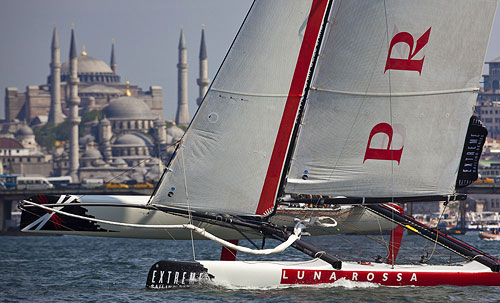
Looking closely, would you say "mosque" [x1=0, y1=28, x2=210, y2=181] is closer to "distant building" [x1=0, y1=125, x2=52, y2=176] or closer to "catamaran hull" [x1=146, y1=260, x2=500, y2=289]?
"distant building" [x1=0, y1=125, x2=52, y2=176]

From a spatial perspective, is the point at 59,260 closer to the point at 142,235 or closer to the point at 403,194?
the point at 142,235

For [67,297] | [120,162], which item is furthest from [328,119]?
[120,162]

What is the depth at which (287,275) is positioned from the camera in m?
18.1

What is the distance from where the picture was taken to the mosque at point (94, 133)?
483ft

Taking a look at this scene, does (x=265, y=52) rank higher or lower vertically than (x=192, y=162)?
higher

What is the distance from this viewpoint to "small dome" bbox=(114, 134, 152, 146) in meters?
161

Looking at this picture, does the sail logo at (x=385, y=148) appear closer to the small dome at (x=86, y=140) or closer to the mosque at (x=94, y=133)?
the mosque at (x=94, y=133)

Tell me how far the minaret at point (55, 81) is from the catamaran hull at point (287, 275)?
146269 millimetres

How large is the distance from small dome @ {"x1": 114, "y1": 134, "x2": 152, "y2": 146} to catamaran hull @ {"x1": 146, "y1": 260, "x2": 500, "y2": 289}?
142661 mm

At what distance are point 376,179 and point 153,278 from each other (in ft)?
13.4

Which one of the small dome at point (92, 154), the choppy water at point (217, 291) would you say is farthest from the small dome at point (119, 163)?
the choppy water at point (217, 291)

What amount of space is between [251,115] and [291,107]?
681mm

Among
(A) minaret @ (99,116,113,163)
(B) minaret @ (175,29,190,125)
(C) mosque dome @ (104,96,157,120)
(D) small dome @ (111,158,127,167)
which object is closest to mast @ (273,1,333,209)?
(D) small dome @ (111,158,127,167)

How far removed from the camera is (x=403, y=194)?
18797 millimetres
